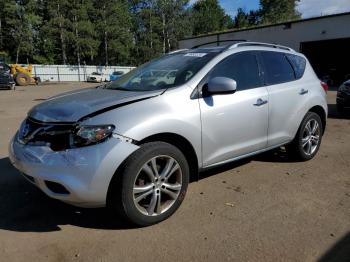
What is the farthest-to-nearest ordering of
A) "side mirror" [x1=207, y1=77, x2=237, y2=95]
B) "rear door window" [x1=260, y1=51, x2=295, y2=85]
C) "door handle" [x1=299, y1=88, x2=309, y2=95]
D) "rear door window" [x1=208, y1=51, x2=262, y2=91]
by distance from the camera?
"door handle" [x1=299, y1=88, x2=309, y2=95] → "rear door window" [x1=260, y1=51, x2=295, y2=85] → "rear door window" [x1=208, y1=51, x2=262, y2=91] → "side mirror" [x1=207, y1=77, x2=237, y2=95]

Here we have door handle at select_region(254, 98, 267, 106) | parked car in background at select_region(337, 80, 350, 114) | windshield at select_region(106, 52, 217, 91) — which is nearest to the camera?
windshield at select_region(106, 52, 217, 91)

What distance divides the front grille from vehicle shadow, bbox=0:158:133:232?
779 mm

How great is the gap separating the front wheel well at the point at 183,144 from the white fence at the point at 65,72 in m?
45.0

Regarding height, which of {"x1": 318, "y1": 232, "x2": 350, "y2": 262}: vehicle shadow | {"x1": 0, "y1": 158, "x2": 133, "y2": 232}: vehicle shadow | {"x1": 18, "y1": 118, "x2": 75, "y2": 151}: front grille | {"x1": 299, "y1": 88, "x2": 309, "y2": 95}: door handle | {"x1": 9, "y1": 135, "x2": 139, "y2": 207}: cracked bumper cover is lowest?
{"x1": 318, "y1": 232, "x2": 350, "y2": 262}: vehicle shadow

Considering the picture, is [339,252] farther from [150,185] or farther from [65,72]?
[65,72]

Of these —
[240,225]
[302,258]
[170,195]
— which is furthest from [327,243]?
[170,195]

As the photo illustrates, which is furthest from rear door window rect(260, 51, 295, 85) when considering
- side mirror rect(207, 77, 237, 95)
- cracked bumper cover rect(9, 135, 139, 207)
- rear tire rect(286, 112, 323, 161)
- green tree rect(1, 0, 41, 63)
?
green tree rect(1, 0, 41, 63)

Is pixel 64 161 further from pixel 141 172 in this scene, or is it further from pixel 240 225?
pixel 240 225

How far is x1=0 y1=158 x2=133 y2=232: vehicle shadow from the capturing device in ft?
11.5

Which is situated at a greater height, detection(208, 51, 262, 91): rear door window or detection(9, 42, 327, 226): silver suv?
detection(208, 51, 262, 91): rear door window

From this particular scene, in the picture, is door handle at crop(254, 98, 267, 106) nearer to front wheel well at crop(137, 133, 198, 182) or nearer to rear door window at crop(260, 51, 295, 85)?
rear door window at crop(260, 51, 295, 85)

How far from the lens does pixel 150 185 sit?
3.46 m

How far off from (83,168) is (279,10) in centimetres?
8748

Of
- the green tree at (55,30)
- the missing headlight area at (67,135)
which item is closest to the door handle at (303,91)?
the missing headlight area at (67,135)
